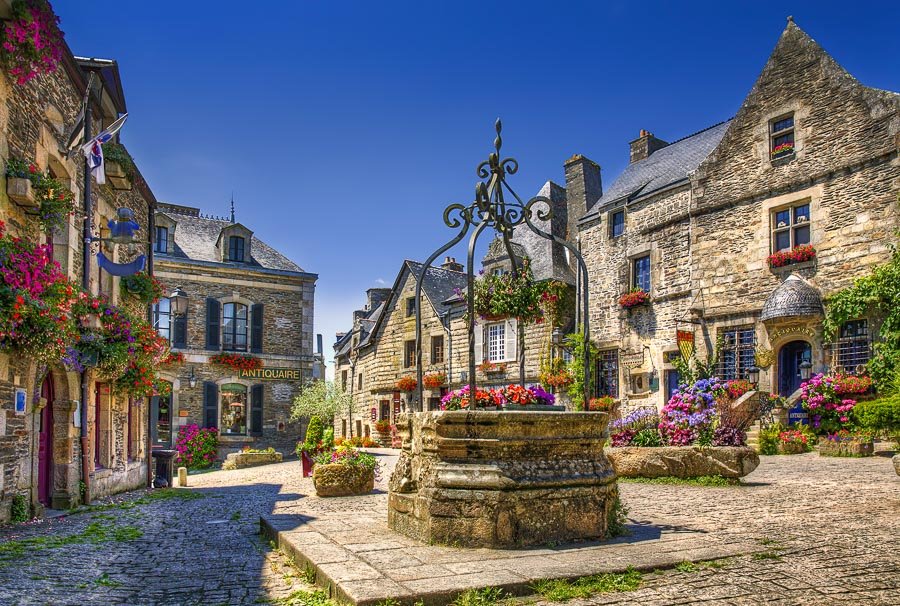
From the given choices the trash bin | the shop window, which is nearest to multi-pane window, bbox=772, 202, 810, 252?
the trash bin

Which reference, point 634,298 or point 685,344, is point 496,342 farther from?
point 685,344

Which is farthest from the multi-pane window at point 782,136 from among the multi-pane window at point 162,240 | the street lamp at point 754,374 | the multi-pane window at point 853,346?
the multi-pane window at point 162,240

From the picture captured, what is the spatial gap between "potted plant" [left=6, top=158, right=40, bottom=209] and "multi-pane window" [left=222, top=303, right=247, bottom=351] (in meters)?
17.1

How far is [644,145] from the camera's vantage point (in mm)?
23266

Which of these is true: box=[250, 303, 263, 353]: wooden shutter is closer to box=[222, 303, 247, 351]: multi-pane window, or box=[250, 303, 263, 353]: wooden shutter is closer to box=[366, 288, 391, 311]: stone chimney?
box=[222, 303, 247, 351]: multi-pane window

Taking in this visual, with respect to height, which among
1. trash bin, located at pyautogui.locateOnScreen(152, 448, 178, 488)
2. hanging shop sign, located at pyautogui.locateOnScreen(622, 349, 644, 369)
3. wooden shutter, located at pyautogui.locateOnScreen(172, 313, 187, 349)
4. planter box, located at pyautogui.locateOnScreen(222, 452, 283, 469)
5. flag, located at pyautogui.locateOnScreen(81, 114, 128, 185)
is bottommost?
planter box, located at pyautogui.locateOnScreen(222, 452, 283, 469)

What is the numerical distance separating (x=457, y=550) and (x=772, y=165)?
48.9 ft

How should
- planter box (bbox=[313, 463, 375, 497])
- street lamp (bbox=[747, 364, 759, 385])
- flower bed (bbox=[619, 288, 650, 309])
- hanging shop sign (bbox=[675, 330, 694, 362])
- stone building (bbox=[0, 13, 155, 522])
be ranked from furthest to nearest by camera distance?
flower bed (bbox=[619, 288, 650, 309]) < hanging shop sign (bbox=[675, 330, 694, 362]) < street lamp (bbox=[747, 364, 759, 385]) < planter box (bbox=[313, 463, 375, 497]) < stone building (bbox=[0, 13, 155, 522])

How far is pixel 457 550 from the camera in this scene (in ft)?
15.8

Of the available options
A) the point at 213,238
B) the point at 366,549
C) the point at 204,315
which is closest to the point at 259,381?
the point at 204,315

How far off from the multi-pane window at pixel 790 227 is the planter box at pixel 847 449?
515 cm

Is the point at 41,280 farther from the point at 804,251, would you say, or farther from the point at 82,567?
the point at 804,251

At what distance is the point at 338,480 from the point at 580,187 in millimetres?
16084

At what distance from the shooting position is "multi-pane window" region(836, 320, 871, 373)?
1445 cm
